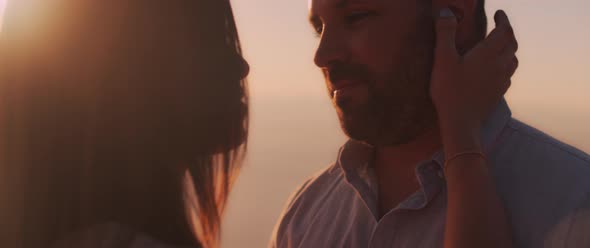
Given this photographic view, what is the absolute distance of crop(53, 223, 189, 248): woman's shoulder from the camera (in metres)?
1.43

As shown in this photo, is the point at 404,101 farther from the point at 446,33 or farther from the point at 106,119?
the point at 106,119

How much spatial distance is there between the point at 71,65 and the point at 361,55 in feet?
3.63

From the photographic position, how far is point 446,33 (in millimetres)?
2137

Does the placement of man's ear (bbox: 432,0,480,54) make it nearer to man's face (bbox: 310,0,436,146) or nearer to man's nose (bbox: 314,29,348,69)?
man's face (bbox: 310,0,436,146)

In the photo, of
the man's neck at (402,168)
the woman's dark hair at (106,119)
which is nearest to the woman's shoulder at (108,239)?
the woman's dark hair at (106,119)

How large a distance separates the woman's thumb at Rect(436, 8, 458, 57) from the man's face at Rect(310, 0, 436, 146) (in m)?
0.10

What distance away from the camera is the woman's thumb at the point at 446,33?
2094mm

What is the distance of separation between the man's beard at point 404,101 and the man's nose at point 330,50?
9cm

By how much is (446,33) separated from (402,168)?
50cm

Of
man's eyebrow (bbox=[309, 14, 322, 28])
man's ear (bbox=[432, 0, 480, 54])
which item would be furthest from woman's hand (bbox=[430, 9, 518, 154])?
man's eyebrow (bbox=[309, 14, 322, 28])

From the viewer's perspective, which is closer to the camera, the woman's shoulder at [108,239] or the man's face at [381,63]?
the woman's shoulder at [108,239]

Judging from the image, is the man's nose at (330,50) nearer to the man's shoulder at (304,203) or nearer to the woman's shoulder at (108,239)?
the man's shoulder at (304,203)

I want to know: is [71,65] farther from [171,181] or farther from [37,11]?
[171,181]

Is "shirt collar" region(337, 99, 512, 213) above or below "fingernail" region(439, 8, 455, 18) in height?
below
